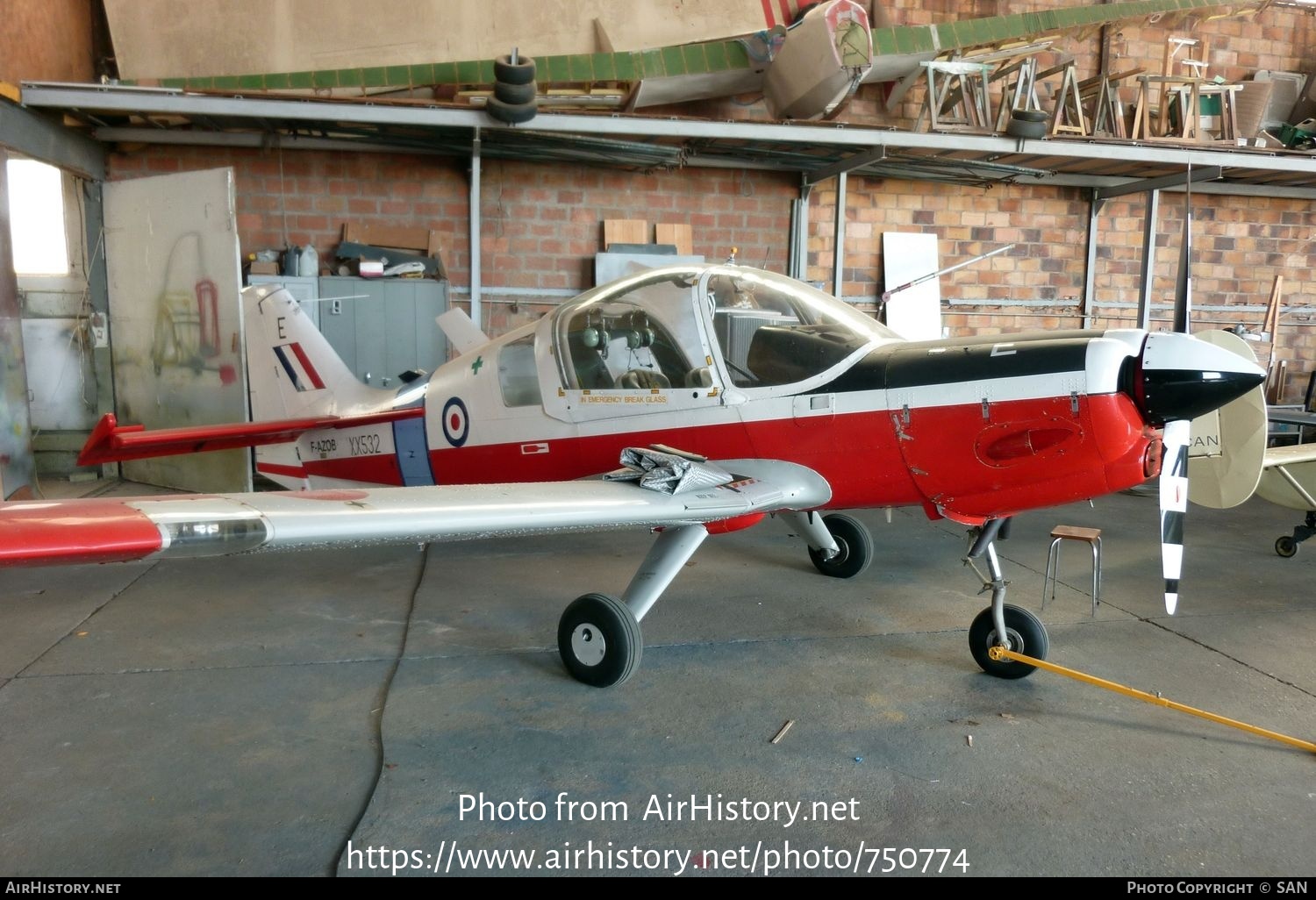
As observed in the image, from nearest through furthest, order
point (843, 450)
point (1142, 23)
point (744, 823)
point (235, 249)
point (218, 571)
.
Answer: point (744, 823) → point (843, 450) → point (218, 571) → point (235, 249) → point (1142, 23)

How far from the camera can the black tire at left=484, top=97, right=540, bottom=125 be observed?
6.16 metres

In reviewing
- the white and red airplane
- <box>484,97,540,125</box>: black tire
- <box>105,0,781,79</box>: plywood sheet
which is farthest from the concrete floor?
<box>105,0,781,79</box>: plywood sheet

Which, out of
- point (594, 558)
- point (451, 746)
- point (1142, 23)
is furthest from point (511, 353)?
point (1142, 23)

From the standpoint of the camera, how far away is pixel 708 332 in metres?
3.81

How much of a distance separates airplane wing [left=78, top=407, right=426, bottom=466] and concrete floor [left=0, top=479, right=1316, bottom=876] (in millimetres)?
811

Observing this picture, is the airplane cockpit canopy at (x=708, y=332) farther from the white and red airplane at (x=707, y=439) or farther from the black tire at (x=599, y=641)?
the black tire at (x=599, y=641)

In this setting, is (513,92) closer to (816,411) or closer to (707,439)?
(707,439)

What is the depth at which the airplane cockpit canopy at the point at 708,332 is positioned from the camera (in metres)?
3.73

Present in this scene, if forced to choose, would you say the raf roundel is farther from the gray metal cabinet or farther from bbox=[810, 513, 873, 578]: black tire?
the gray metal cabinet

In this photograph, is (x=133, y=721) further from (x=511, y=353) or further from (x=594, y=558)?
(x=594, y=558)

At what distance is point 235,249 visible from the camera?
6.36 m

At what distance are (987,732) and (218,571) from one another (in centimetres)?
447

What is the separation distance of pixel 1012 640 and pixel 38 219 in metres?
8.81

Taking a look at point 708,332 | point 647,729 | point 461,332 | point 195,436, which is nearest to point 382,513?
point 647,729
